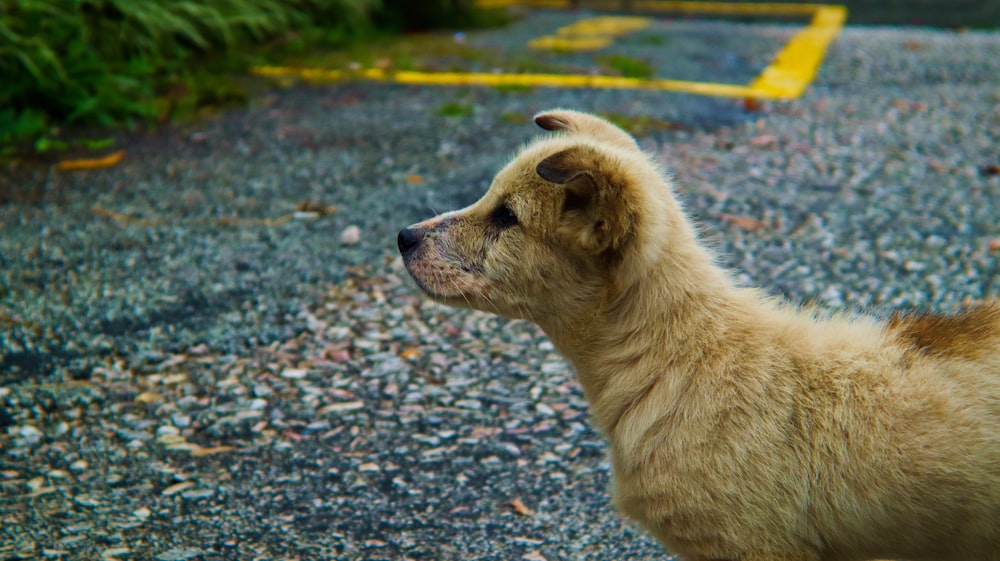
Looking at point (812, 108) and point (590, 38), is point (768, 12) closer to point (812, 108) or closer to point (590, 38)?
point (590, 38)

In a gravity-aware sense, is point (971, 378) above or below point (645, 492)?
above

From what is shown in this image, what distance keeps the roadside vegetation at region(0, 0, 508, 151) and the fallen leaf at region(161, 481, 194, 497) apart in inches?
159

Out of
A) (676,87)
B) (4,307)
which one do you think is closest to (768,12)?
(676,87)

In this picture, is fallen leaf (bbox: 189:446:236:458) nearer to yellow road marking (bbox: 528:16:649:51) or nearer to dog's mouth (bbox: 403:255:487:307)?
dog's mouth (bbox: 403:255:487:307)

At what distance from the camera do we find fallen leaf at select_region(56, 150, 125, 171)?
679 centimetres

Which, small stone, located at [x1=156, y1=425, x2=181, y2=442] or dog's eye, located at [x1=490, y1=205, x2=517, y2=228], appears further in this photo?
small stone, located at [x1=156, y1=425, x2=181, y2=442]

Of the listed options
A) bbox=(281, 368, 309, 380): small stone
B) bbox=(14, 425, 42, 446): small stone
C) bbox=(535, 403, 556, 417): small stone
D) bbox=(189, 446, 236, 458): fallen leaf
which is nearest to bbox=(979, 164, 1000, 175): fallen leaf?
bbox=(535, 403, 556, 417): small stone

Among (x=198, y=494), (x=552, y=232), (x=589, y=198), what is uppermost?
(x=589, y=198)

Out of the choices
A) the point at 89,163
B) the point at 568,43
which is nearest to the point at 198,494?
the point at 89,163

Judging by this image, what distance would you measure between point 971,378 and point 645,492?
0.93m

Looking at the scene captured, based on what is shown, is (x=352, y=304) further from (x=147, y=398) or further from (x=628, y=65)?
(x=628, y=65)

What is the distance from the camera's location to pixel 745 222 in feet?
20.1

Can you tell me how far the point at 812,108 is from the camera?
27.7 feet

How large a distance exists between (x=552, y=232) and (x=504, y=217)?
0.70ft
